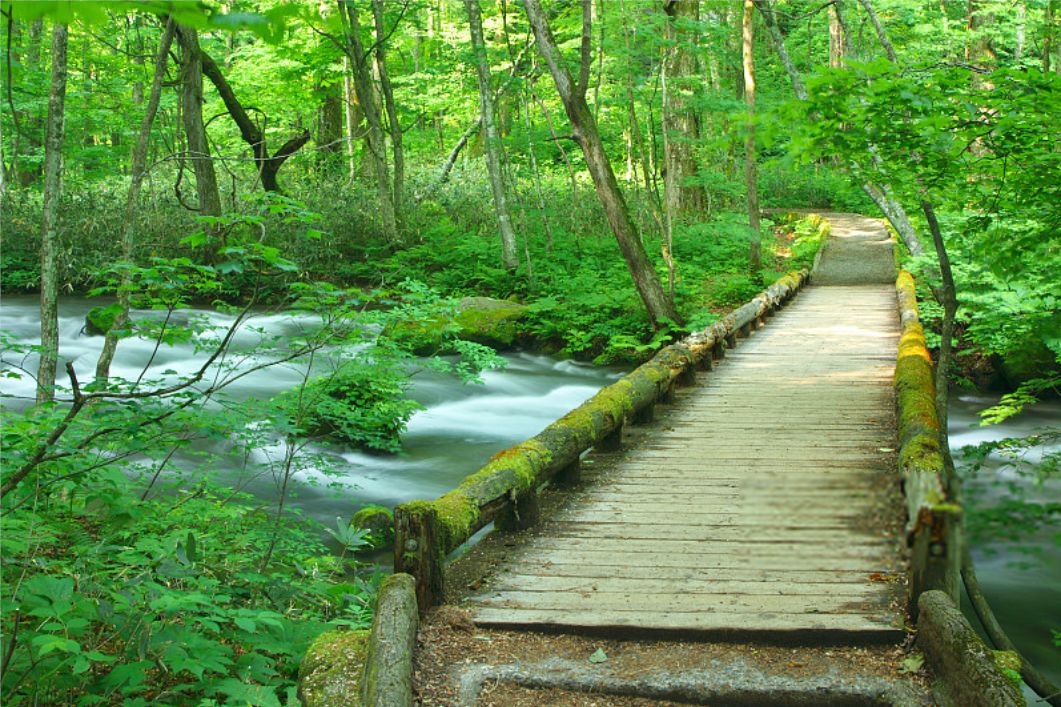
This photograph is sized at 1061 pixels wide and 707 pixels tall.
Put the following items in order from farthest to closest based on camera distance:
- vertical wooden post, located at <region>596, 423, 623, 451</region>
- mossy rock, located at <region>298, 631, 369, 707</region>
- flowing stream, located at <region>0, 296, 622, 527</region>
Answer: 1. flowing stream, located at <region>0, 296, 622, 527</region>
2. vertical wooden post, located at <region>596, 423, 623, 451</region>
3. mossy rock, located at <region>298, 631, 369, 707</region>

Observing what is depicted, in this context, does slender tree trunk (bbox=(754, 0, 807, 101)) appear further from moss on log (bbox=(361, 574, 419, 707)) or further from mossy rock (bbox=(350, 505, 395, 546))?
moss on log (bbox=(361, 574, 419, 707))

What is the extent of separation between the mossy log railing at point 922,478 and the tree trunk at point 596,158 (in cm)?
345

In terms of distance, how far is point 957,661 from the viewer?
3266 millimetres

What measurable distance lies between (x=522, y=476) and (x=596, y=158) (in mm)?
7255

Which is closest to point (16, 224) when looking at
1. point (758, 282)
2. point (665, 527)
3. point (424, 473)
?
point (424, 473)

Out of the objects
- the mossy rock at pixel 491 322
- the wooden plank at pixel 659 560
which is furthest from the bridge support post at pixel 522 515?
the mossy rock at pixel 491 322

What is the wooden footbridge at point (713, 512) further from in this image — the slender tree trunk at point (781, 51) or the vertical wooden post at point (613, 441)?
the slender tree trunk at point (781, 51)

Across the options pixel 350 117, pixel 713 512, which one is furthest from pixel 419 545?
pixel 350 117

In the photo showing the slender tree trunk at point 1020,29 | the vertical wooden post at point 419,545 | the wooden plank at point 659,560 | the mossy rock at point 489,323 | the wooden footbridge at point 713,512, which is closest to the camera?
the wooden footbridge at point 713,512

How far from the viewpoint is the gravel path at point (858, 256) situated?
17.9m

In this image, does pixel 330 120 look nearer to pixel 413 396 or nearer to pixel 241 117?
pixel 241 117

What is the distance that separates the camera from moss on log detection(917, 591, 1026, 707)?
2982 mm

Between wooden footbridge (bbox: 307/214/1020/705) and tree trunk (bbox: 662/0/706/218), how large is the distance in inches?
292

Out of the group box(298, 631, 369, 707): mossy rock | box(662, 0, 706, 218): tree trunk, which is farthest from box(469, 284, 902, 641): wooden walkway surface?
box(662, 0, 706, 218): tree trunk
